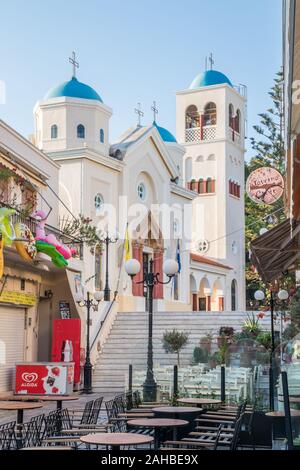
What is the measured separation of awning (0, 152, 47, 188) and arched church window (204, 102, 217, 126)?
21.5 metres

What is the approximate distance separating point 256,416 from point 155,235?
83.3 ft

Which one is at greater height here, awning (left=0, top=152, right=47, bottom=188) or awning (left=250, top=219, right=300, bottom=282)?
awning (left=0, top=152, right=47, bottom=188)

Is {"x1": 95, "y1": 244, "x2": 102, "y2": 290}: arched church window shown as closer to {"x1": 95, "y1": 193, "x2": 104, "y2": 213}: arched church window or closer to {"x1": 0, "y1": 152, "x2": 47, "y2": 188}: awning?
{"x1": 95, "y1": 193, "x2": 104, "y2": 213}: arched church window

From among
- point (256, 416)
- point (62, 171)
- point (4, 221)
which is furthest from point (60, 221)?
point (256, 416)

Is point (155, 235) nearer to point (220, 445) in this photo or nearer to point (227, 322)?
point (227, 322)

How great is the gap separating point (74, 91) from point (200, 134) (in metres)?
13.5

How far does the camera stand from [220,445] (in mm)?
9719

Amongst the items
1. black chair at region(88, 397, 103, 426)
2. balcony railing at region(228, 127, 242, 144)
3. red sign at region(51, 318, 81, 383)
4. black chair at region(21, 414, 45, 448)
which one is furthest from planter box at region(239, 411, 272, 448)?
balcony railing at region(228, 127, 242, 144)

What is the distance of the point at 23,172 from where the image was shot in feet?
73.9

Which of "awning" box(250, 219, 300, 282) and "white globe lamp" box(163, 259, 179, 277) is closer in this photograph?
"awning" box(250, 219, 300, 282)

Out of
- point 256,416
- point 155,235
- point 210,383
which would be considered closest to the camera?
point 256,416

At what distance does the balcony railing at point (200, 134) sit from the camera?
147 feet

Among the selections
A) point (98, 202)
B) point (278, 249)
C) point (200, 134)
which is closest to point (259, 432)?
point (278, 249)

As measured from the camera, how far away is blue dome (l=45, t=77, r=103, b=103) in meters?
33.7
